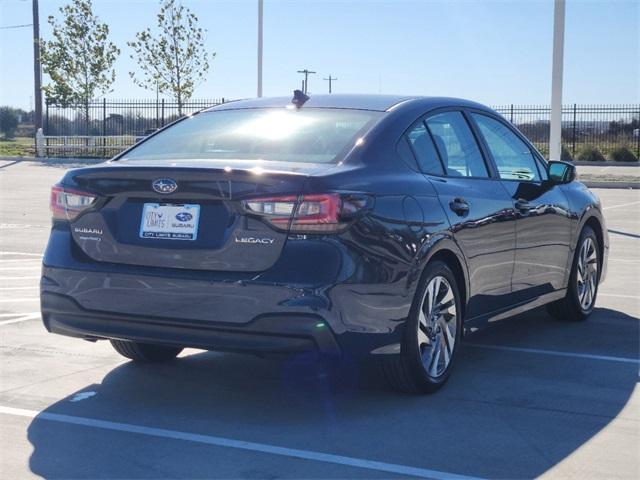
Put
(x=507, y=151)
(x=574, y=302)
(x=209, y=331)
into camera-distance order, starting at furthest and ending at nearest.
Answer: (x=574, y=302), (x=507, y=151), (x=209, y=331)

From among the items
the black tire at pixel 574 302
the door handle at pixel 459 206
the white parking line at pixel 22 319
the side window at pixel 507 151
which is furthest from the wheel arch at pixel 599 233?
the white parking line at pixel 22 319

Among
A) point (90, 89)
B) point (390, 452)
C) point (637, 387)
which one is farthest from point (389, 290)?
point (90, 89)

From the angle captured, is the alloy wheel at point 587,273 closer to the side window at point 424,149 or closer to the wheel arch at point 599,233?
the wheel arch at point 599,233

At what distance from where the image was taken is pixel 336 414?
16.7ft

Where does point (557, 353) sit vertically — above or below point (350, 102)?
below

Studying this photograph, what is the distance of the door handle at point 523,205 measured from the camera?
6475 mm

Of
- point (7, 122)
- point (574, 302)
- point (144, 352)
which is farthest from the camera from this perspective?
point (7, 122)

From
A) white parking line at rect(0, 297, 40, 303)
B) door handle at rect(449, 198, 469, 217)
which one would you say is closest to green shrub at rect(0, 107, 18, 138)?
white parking line at rect(0, 297, 40, 303)

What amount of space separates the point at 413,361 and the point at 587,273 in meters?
3.00

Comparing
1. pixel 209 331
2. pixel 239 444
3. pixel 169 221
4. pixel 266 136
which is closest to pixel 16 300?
pixel 266 136

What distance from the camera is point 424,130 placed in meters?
5.80

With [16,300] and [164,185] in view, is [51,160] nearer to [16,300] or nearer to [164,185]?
[16,300]

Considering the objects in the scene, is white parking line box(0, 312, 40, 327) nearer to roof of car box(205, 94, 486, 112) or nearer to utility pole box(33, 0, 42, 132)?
roof of car box(205, 94, 486, 112)

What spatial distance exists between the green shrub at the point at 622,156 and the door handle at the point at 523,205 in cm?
3309
